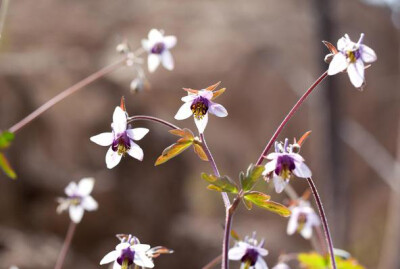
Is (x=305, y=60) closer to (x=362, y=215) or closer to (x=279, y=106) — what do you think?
(x=279, y=106)

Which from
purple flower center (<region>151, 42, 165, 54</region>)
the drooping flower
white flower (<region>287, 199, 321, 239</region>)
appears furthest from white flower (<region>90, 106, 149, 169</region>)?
white flower (<region>287, 199, 321, 239</region>)

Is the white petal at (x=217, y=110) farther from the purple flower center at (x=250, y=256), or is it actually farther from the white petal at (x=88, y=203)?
the white petal at (x=88, y=203)

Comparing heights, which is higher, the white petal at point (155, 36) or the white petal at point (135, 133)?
the white petal at point (155, 36)

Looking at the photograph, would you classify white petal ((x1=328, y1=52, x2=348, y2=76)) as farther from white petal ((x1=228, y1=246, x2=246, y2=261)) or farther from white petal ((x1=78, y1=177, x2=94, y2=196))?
white petal ((x1=78, y1=177, x2=94, y2=196))

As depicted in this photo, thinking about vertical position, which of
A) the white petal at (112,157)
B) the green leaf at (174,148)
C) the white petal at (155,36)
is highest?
the white petal at (155,36)

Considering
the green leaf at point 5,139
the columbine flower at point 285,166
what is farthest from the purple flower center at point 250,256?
the green leaf at point 5,139

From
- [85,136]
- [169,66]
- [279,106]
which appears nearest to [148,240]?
[85,136]

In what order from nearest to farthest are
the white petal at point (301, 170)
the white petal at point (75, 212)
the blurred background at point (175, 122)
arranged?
1. the white petal at point (301, 170)
2. the white petal at point (75, 212)
3. the blurred background at point (175, 122)

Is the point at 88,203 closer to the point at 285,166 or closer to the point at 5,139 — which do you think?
the point at 5,139
